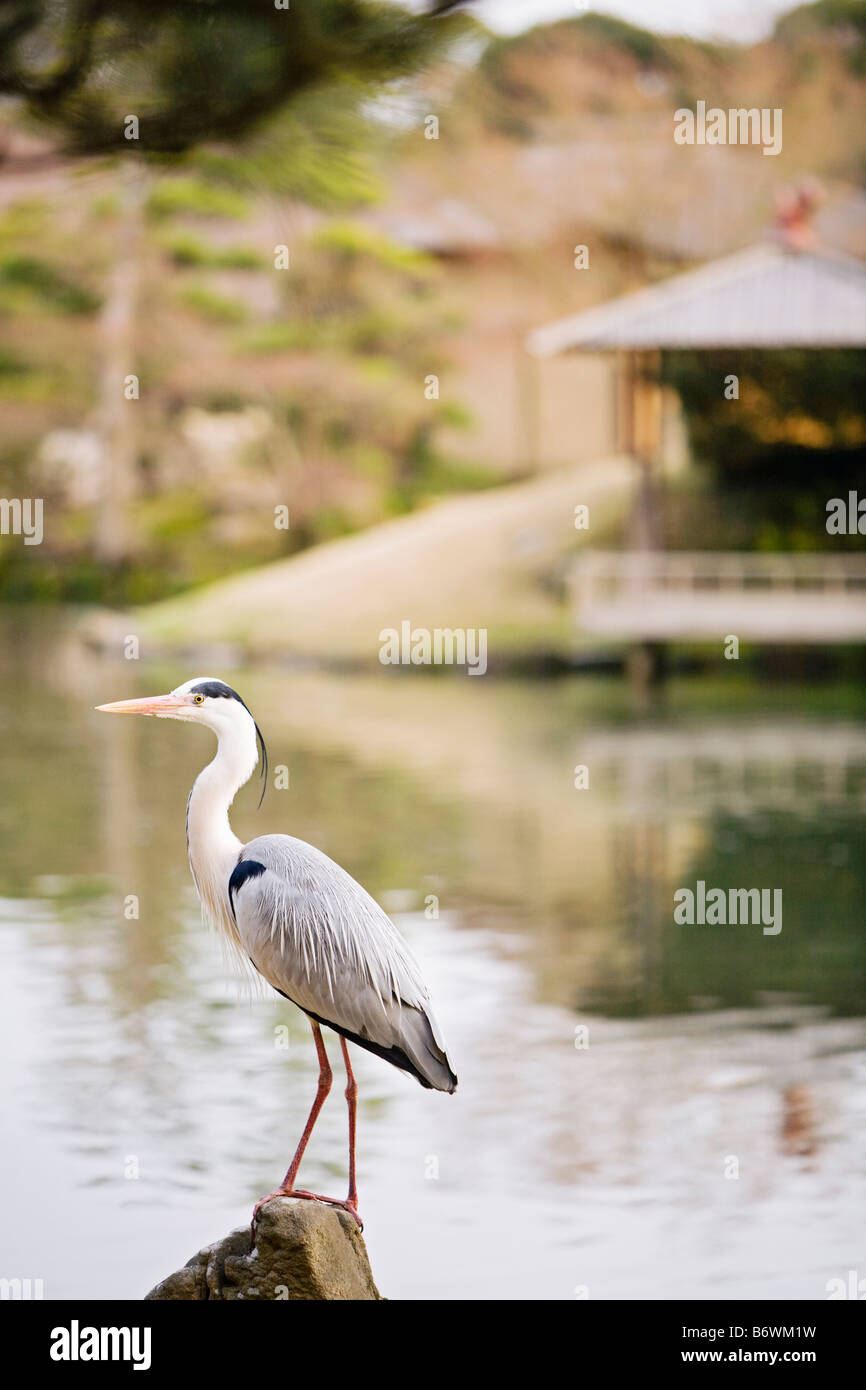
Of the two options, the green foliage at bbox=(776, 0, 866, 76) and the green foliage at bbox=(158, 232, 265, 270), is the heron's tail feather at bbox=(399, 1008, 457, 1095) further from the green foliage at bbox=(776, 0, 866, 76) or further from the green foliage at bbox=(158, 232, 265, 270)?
the green foliage at bbox=(776, 0, 866, 76)

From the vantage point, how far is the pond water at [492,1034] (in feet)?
16.2

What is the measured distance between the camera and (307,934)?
3918 mm

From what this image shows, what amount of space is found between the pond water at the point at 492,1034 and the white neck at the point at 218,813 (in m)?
1.20

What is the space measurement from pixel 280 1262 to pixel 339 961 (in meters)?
0.60

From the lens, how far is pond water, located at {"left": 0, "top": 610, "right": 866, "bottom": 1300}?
495cm

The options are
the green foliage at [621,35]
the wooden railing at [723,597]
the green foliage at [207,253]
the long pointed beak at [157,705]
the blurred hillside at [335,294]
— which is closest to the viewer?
the long pointed beak at [157,705]

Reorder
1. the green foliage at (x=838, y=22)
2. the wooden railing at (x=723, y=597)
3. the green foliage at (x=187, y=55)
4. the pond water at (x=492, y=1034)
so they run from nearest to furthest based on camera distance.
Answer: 1. the pond water at (x=492, y=1034)
2. the green foliage at (x=187, y=55)
3. the wooden railing at (x=723, y=597)
4. the green foliage at (x=838, y=22)

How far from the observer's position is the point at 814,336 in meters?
18.2

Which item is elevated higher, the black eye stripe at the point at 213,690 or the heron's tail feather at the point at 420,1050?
the black eye stripe at the point at 213,690

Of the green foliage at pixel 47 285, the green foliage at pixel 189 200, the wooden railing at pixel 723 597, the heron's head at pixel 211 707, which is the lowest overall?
the heron's head at pixel 211 707

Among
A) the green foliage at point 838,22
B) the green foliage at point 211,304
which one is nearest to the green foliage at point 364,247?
the green foliage at point 211,304

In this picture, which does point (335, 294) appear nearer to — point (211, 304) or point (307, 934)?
point (211, 304)

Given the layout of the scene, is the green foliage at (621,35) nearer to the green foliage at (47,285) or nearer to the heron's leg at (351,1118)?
the green foliage at (47,285)

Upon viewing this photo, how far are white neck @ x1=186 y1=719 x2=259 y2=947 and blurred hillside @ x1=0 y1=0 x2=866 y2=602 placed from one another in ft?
70.8
